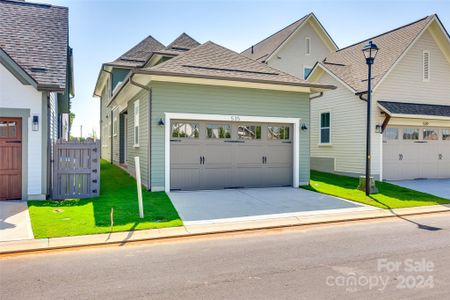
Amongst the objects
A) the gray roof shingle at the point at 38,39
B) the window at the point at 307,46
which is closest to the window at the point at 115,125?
the gray roof shingle at the point at 38,39

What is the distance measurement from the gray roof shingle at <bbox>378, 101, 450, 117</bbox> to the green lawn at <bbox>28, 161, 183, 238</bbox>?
10.4 meters

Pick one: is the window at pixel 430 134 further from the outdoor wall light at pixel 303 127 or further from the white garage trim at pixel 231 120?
the white garage trim at pixel 231 120

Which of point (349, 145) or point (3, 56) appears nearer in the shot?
point (3, 56)

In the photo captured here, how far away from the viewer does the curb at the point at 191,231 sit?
6051 mm

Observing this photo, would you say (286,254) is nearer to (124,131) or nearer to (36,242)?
(36,242)

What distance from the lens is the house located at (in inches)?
438

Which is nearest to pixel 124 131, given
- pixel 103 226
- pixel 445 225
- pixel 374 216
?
pixel 103 226

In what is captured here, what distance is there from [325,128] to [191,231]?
41.1ft

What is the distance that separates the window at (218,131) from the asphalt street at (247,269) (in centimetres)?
543

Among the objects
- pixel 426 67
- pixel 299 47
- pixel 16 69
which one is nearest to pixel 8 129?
pixel 16 69

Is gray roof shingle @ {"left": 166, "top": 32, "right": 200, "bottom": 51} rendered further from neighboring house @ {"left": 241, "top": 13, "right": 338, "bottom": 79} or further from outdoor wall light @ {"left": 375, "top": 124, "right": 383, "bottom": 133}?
outdoor wall light @ {"left": 375, "top": 124, "right": 383, "bottom": 133}

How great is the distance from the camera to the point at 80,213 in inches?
324

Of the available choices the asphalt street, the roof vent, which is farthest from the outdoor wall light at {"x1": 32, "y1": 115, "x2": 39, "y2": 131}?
the asphalt street

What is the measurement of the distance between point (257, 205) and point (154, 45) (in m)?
→ 17.4
